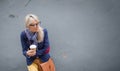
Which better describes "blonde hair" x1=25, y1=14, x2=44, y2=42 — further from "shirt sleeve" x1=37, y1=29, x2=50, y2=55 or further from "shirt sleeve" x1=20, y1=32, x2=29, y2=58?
"shirt sleeve" x1=20, y1=32, x2=29, y2=58

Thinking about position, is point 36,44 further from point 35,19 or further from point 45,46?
point 35,19

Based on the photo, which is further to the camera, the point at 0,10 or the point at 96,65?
the point at 0,10

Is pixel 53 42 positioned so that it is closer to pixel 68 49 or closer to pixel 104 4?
pixel 68 49

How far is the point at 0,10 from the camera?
8.52 metres

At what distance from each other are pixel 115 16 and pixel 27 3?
2114 mm

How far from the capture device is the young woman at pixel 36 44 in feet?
20.6

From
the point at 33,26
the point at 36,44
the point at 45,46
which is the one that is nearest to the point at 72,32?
the point at 45,46

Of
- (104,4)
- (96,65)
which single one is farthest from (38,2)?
(96,65)

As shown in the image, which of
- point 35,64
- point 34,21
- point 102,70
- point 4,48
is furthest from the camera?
point 4,48

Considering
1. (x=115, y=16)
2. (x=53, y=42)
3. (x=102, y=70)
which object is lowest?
(x=102, y=70)

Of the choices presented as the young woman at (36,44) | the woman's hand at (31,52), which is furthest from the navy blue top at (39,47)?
the woman's hand at (31,52)

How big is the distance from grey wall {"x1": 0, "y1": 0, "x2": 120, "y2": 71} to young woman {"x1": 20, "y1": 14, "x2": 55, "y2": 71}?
1240 mm

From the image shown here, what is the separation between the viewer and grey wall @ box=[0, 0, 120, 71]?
7.75m

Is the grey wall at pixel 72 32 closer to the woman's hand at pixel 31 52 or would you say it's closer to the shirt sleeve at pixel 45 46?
the shirt sleeve at pixel 45 46
